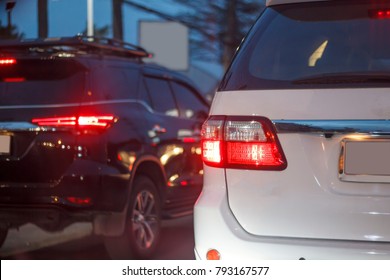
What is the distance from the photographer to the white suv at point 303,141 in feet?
9.34

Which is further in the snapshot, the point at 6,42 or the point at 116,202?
the point at 6,42

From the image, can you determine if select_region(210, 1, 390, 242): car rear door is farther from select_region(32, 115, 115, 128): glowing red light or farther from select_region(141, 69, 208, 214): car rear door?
select_region(141, 69, 208, 214): car rear door

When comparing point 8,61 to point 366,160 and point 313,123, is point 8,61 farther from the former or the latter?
point 366,160

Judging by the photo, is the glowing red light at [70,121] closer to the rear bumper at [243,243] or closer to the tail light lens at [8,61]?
Result: the tail light lens at [8,61]

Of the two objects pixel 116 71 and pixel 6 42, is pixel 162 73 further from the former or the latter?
pixel 6 42

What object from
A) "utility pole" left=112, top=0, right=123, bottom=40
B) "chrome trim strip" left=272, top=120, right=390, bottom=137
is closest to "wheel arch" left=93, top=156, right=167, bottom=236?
"chrome trim strip" left=272, top=120, right=390, bottom=137

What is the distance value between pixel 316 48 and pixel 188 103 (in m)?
3.87

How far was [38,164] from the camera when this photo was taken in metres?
4.89

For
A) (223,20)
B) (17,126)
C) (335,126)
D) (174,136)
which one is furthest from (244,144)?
(223,20)

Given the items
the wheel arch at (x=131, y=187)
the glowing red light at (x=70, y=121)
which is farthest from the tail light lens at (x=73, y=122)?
the wheel arch at (x=131, y=187)

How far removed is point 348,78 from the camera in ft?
9.61

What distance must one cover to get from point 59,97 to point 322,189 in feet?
9.10
